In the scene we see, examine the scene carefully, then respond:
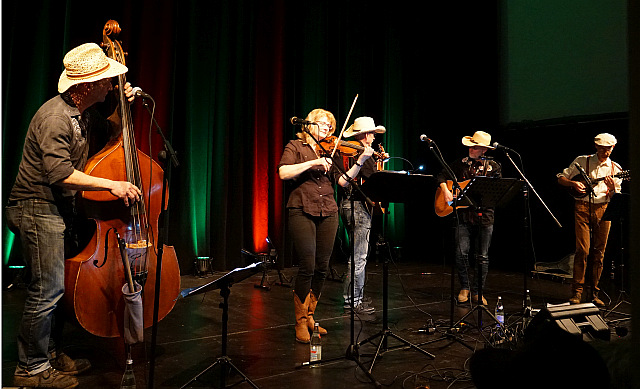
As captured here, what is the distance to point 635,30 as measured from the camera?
0.80 meters

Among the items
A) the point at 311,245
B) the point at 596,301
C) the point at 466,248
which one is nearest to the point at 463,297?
the point at 466,248

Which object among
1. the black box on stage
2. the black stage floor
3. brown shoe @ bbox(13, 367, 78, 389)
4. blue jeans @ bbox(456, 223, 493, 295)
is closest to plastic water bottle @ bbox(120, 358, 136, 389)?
the black stage floor

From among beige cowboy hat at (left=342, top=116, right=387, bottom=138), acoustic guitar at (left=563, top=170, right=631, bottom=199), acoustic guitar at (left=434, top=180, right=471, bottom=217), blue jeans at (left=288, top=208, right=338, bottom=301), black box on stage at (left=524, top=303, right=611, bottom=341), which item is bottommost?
black box on stage at (left=524, top=303, right=611, bottom=341)

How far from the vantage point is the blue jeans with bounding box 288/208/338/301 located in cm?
396

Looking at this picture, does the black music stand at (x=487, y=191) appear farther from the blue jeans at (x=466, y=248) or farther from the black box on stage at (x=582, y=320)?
the black box on stage at (x=582, y=320)

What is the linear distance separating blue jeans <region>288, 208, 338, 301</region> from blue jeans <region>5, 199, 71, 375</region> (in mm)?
1644

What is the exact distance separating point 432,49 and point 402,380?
8.23 meters

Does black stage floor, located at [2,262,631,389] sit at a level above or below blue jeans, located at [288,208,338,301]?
below

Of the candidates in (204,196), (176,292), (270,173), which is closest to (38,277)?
(176,292)

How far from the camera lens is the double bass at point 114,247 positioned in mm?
3029

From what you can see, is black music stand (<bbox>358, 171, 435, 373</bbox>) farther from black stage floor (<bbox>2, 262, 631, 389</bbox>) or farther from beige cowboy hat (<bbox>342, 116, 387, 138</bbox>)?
beige cowboy hat (<bbox>342, 116, 387, 138</bbox>)

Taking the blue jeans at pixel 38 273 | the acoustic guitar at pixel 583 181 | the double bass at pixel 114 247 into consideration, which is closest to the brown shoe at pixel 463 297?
the acoustic guitar at pixel 583 181

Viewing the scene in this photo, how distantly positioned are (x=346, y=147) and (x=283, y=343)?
1.81 metres

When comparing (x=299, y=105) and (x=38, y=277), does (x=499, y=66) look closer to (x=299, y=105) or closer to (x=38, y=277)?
(x=299, y=105)
